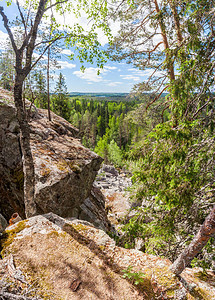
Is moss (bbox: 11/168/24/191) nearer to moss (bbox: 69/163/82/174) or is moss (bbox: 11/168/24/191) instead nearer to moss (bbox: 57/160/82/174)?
moss (bbox: 57/160/82/174)

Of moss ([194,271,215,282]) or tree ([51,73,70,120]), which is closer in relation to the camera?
moss ([194,271,215,282])

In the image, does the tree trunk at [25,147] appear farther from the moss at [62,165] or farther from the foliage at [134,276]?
the foliage at [134,276]

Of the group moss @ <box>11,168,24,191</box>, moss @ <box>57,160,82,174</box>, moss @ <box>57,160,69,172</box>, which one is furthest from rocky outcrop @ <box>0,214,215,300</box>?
moss @ <box>11,168,24,191</box>

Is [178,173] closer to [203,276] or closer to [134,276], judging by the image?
[134,276]

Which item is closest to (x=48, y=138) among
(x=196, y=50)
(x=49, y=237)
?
(x=49, y=237)

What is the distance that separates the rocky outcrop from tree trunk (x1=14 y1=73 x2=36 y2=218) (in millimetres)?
646

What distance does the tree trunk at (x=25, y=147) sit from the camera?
3.99 m

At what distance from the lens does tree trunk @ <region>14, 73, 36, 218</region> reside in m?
3.99

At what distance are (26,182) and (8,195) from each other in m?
4.09

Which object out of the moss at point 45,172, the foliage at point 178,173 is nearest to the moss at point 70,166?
the moss at point 45,172

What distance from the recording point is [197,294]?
315cm

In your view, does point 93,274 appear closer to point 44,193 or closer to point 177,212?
point 177,212

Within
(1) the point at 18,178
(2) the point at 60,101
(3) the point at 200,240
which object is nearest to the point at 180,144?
(3) the point at 200,240

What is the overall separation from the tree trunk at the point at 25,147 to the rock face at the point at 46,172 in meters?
1.35
